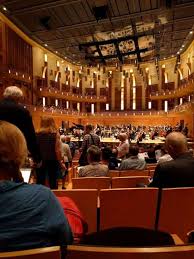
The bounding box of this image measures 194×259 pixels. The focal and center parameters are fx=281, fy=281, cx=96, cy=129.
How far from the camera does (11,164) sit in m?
1.26

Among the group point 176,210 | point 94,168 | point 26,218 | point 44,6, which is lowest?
point 176,210

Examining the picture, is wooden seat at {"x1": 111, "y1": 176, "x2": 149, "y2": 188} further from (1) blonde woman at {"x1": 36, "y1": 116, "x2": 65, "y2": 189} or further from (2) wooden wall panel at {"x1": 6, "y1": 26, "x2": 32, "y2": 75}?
(2) wooden wall panel at {"x1": 6, "y1": 26, "x2": 32, "y2": 75}

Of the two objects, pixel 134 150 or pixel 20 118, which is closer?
pixel 20 118

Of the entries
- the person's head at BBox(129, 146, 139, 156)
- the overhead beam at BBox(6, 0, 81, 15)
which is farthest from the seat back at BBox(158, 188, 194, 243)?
the overhead beam at BBox(6, 0, 81, 15)

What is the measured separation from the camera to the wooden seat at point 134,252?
3.35 feet

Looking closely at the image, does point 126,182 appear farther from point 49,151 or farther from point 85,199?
point 49,151

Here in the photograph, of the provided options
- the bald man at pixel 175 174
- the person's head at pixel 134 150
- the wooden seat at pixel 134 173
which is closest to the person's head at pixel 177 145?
the bald man at pixel 175 174

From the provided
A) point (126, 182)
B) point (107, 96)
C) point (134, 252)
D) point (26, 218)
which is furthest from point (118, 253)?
point (107, 96)

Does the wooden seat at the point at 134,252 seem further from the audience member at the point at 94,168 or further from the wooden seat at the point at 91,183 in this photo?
the audience member at the point at 94,168

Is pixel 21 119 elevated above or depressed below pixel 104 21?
below

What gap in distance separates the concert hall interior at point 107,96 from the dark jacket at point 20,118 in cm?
2

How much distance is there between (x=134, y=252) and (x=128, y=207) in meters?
1.39

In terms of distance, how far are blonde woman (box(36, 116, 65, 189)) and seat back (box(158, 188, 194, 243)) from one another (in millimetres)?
2325

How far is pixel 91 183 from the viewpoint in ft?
10.5
